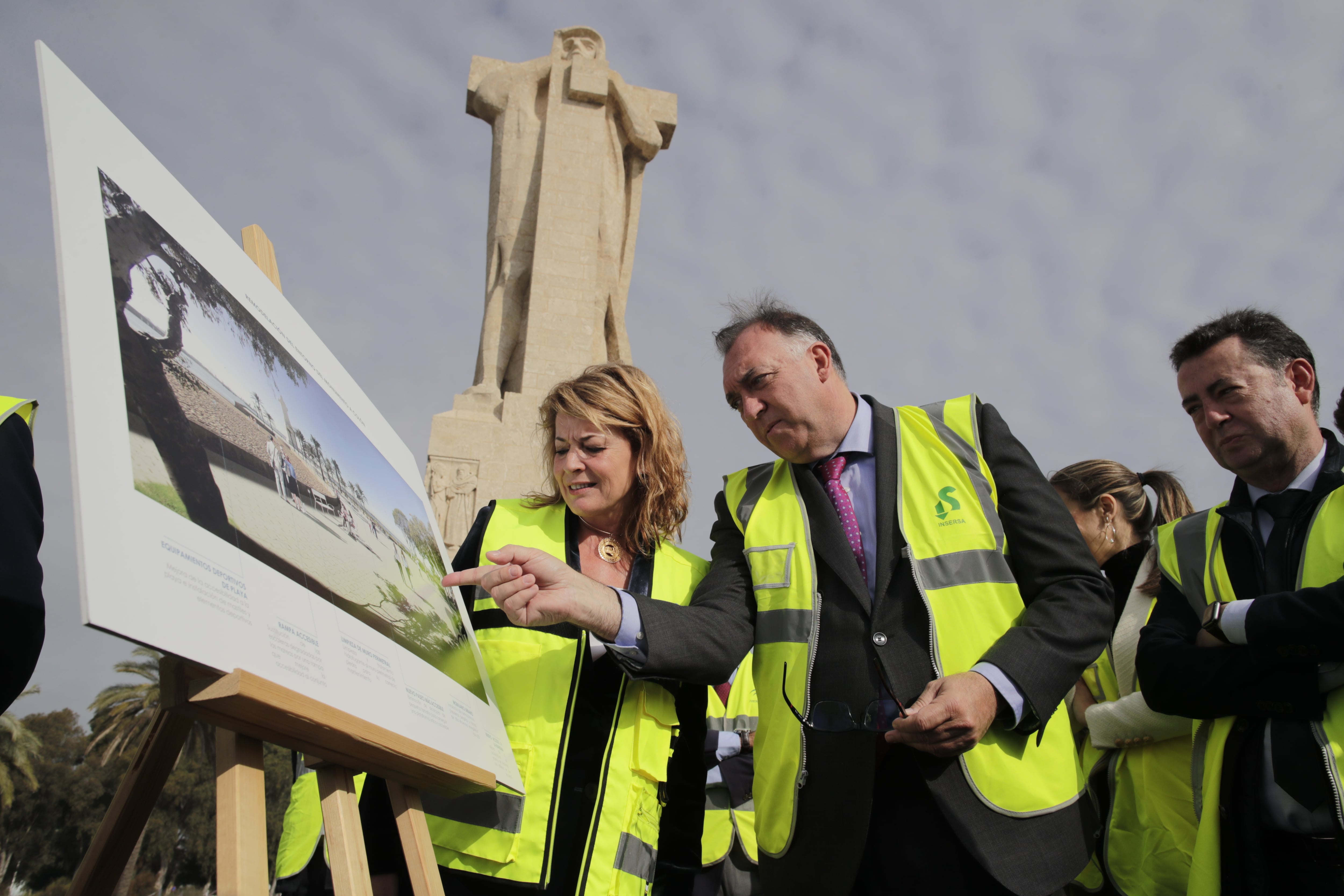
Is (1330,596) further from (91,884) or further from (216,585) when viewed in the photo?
(91,884)

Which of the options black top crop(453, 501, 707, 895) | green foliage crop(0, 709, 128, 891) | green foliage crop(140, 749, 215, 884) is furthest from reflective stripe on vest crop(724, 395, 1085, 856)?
green foliage crop(0, 709, 128, 891)

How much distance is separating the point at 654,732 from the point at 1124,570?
2.19 m

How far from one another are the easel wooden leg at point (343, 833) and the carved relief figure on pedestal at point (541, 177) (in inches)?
358

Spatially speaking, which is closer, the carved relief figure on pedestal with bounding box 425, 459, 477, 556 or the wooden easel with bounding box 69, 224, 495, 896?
the wooden easel with bounding box 69, 224, 495, 896

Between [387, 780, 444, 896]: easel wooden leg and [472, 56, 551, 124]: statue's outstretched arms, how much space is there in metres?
10.9

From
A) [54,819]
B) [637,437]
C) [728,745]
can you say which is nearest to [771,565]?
[637,437]

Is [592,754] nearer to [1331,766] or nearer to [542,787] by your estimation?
[542,787]

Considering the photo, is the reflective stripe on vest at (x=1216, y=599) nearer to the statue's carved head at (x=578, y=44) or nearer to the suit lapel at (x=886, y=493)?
the suit lapel at (x=886, y=493)

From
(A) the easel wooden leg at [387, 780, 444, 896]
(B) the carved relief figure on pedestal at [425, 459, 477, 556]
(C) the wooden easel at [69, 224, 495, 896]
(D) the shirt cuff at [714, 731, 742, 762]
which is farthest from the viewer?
(B) the carved relief figure on pedestal at [425, 459, 477, 556]

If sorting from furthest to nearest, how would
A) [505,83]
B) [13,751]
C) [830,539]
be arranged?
[13,751], [505,83], [830,539]

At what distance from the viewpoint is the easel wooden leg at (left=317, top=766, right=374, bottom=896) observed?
141 cm

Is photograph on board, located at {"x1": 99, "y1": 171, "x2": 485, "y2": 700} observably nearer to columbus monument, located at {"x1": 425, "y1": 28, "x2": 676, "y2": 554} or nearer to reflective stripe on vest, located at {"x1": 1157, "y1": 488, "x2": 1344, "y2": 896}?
reflective stripe on vest, located at {"x1": 1157, "y1": 488, "x2": 1344, "y2": 896}

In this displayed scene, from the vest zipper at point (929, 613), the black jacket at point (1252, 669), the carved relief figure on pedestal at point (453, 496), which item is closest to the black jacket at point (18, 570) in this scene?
the vest zipper at point (929, 613)

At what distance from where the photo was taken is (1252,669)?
2016 millimetres
